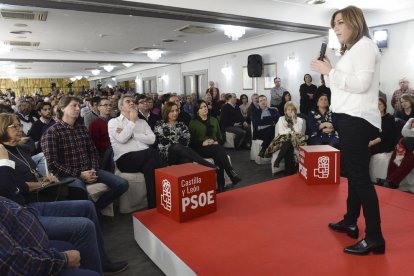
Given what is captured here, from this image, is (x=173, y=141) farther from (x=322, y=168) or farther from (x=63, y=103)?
(x=322, y=168)

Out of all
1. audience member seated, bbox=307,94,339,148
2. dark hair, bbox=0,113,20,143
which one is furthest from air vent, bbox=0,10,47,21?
audience member seated, bbox=307,94,339,148

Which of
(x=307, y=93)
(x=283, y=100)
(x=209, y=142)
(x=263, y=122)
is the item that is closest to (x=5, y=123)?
(x=209, y=142)

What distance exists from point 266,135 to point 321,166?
1.97m

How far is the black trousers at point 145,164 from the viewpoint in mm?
3312

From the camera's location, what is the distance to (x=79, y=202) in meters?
2.29

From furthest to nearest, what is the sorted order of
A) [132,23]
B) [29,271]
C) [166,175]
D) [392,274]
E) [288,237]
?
[132,23]
[166,175]
[288,237]
[392,274]
[29,271]

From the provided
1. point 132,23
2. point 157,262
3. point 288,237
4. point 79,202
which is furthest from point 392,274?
point 132,23

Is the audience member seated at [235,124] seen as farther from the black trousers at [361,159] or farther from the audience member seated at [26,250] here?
the audience member seated at [26,250]

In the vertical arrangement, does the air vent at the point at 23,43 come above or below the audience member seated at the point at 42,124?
above

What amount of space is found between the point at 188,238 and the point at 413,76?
5.79 m

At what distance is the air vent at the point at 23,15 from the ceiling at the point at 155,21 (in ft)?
0.42

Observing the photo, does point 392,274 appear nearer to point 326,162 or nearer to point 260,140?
point 326,162

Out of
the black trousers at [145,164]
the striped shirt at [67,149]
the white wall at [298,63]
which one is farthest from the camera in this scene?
the white wall at [298,63]

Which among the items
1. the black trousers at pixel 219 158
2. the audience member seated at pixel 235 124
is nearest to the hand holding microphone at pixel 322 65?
the black trousers at pixel 219 158
